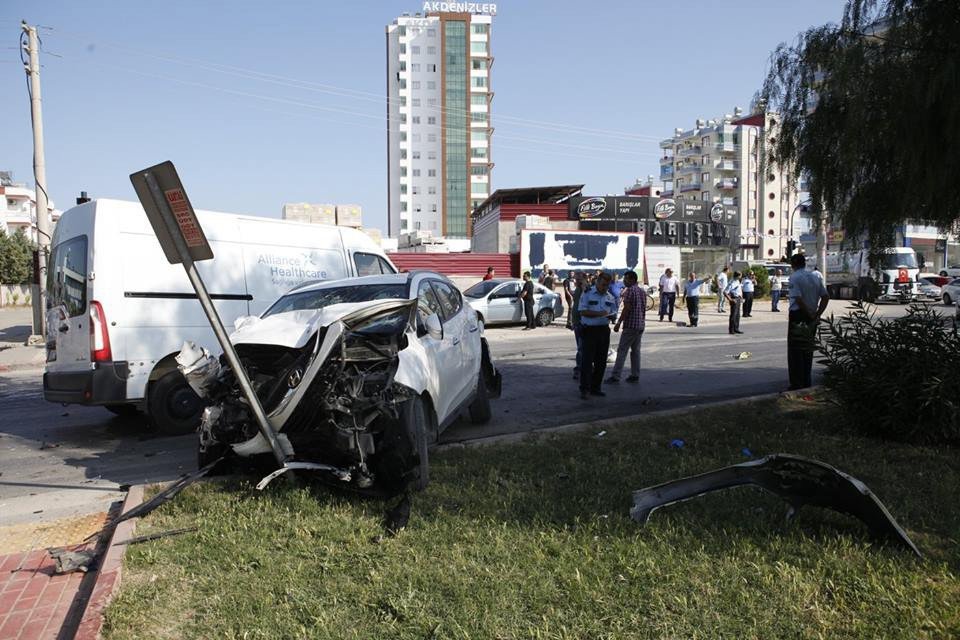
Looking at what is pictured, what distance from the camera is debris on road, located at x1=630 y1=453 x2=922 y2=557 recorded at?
389 centimetres

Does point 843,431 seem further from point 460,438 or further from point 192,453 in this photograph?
point 192,453

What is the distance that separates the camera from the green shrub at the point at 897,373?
19.3ft

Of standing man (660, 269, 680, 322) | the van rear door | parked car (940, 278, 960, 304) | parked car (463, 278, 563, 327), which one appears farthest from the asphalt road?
parked car (940, 278, 960, 304)

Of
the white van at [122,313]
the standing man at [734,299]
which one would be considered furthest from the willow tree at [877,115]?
the standing man at [734,299]

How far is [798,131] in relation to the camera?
6.58 m

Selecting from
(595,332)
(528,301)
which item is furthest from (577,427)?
(528,301)

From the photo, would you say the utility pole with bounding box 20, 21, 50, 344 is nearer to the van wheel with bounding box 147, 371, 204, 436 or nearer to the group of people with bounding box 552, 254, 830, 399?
the van wheel with bounding box 147, 371, 204, 436

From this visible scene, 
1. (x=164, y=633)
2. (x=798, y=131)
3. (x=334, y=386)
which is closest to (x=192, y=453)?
(x=334, y=386)

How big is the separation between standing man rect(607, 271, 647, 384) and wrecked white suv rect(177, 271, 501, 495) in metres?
5.59

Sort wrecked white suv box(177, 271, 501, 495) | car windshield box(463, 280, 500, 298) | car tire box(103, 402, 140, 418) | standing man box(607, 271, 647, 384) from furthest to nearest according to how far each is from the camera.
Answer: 1. car windshield box(463, 280, 500, 298)
2. standing man box(607, 271, 647, 384)
3. car tire box(103, 402, 140, 418)
4. wrecked white suv box(177, 271, 501, 495)

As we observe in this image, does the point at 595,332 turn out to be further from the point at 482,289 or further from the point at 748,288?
the point at 748,288

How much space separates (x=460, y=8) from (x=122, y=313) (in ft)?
397

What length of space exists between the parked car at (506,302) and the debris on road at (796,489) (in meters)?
16.5

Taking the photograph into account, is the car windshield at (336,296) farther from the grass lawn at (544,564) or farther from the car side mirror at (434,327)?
the grass lawn at (544,564)
